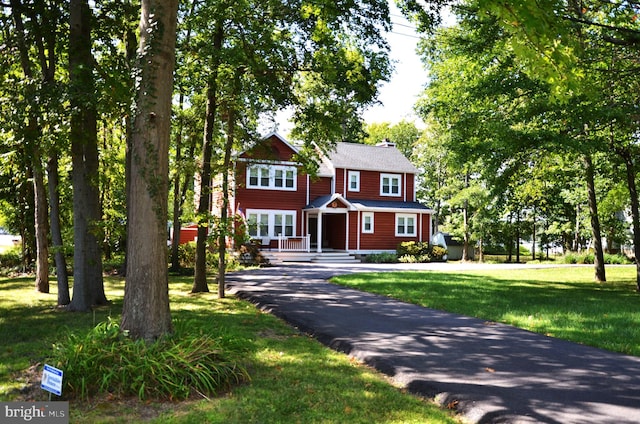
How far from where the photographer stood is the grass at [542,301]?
27.2 ft

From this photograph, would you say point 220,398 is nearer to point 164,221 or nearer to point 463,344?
point 164,221

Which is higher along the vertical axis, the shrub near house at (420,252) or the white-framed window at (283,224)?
the white-framed window at (283,224)

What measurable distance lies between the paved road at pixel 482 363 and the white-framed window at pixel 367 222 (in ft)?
69.7

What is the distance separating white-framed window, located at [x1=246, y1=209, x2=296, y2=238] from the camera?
98.4ft

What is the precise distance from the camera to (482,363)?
20.8ft

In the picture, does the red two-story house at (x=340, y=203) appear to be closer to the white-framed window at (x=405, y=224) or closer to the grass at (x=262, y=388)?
the white-framed window at (x=405, y=224)

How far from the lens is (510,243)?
36219mm

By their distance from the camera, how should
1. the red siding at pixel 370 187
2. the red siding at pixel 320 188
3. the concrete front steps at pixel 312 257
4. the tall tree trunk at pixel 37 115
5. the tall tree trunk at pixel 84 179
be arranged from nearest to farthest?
the tall tree trunk at pixel 37 115, the tall tree trunk at pixel 84 179, the concrete front steps at pixel 312 257, the red siding at pixel 320 188, the red siding at pixel 370 187

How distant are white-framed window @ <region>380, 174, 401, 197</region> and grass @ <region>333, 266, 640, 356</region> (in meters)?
16.9

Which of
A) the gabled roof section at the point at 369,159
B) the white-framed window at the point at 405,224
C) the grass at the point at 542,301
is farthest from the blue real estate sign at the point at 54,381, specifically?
the white-framed window at the point at 405,224

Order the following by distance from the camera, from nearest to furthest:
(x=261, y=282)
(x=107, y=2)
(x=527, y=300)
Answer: (x=107, y=2) < (x=527, y=300) < (x=261, y=282)

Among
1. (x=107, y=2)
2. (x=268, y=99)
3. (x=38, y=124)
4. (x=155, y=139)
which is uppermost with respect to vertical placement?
(x=107, y=2)

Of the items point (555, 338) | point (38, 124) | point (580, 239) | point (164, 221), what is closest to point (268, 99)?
point (38, 124)

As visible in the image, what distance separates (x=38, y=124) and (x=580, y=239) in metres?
39.5
